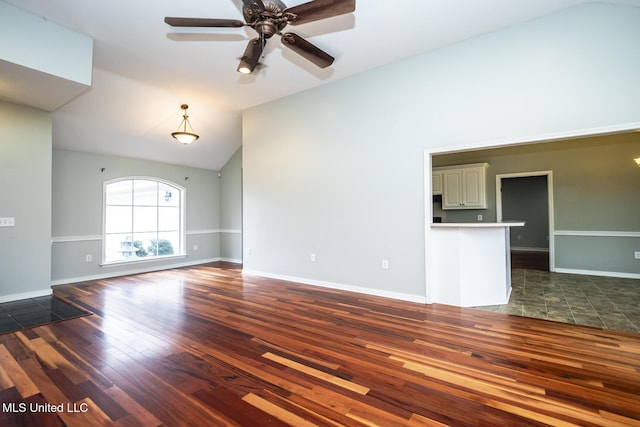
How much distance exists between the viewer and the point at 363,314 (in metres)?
3.33

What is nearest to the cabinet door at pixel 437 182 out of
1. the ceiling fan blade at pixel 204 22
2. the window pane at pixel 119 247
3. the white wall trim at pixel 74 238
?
the ceiling fan blade at pixel 204 22

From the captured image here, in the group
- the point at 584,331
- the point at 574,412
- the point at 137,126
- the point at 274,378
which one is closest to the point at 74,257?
the point at 137,126

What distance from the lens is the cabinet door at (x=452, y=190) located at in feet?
22.2

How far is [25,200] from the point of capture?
13.4 ft

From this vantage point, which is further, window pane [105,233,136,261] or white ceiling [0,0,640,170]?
window pane [105,233,136,261]

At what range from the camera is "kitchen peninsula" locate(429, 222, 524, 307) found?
362 cm

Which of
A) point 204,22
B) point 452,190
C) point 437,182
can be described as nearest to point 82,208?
point 204,22

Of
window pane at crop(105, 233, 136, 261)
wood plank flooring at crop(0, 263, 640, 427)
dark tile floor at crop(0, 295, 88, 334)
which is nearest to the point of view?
wood plank flooring at crop(0, 263, 640, 427)

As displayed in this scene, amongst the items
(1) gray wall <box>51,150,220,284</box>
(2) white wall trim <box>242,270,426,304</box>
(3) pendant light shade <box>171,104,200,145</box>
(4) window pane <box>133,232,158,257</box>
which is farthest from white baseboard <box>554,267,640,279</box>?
(4) window pane <box>133,232,158,257</box>

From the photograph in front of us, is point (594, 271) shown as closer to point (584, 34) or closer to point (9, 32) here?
point (584, 34)

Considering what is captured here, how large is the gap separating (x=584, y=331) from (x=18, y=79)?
657 cm

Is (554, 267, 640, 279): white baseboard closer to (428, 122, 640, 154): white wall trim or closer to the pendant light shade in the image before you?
(428, 122, 640, 154): white wall trim

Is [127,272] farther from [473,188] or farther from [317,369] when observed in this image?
[473,188]

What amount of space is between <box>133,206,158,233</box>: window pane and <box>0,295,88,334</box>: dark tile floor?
2444mm
